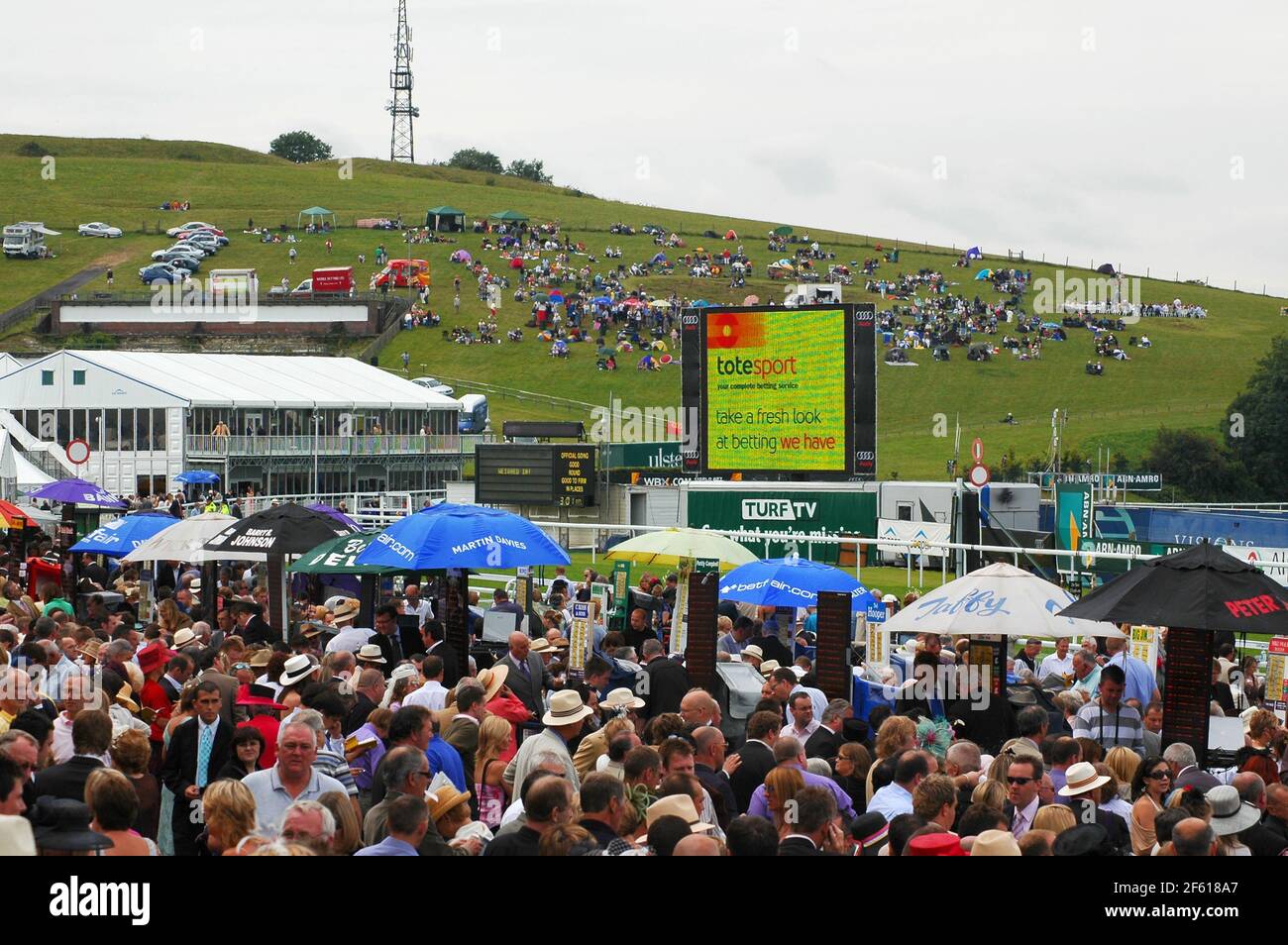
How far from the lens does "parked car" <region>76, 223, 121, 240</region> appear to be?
115 meters

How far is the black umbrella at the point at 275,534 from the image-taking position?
15961mm

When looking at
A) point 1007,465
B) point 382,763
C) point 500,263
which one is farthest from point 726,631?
point 500,263

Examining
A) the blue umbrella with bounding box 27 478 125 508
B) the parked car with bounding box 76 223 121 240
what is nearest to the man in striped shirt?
the blue umbrella with bounding box 27 478 125 508

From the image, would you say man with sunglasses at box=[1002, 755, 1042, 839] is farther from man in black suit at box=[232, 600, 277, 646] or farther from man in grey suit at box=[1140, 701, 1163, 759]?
Answer: man in black suit at box=[232, 600, 277, 646]

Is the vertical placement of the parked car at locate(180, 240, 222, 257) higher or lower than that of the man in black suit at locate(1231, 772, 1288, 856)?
higher

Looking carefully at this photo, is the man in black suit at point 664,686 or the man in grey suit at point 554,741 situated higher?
the man in grey suit at point 554,741

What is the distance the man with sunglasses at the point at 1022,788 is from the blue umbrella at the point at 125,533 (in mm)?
14317

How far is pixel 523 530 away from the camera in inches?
554

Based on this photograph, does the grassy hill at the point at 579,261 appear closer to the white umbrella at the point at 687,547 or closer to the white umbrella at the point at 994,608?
the white umbrella at the point at 687,547

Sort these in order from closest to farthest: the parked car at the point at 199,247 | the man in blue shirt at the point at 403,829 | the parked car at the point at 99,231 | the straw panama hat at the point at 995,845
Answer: the straw panama hat at the point at 995,845 → the man in blue shirt at the point at 403,829 → the parked car at the point at 199,247 → the parked car at the point at 99,231

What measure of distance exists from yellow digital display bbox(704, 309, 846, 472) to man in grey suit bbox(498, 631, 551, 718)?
729 inches

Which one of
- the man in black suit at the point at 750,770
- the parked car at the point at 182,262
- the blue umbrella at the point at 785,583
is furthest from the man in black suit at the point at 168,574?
the parked car at the point at 182,262

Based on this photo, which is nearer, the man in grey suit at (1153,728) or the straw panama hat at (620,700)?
the straw panama hat at (620,700)
